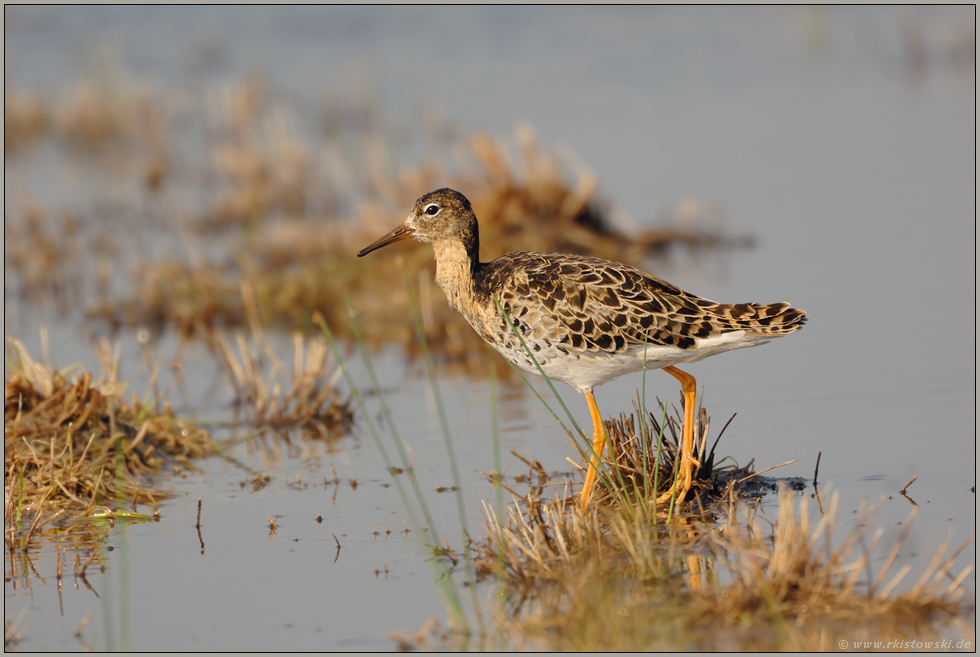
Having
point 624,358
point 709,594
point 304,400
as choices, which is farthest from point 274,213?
point 709,594

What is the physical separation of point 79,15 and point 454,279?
2074 cm

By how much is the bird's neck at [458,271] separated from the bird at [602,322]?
2.1 inches

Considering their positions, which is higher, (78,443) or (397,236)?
(397,236)

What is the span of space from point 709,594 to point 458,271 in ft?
9.45

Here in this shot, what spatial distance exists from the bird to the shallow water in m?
0.88

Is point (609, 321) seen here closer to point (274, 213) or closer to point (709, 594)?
point (709, 594)

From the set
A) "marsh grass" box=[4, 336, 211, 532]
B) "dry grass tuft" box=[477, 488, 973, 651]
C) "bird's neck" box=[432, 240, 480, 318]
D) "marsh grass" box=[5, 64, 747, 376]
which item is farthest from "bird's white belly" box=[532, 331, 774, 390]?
"marsh grass" box=[5, 64, 747, 376]

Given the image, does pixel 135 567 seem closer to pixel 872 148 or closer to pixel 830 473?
pixel 830 473

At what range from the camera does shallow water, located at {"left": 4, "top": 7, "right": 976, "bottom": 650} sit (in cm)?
575

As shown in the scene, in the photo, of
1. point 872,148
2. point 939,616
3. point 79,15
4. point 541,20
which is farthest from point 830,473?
point 79,15

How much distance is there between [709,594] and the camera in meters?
4.96

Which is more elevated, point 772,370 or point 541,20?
point 541,20

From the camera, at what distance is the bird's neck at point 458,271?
7.07 metres

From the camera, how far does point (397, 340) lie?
11016mm
